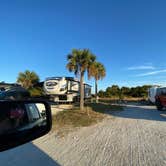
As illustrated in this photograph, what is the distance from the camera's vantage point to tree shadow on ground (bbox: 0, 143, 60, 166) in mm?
6582

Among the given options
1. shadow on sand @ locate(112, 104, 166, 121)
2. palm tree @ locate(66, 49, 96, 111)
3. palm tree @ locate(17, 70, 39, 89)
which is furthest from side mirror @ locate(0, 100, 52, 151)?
palm tree @ locate(17, 70, 39, 89)

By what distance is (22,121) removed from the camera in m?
2.46

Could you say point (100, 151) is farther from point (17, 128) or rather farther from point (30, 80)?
point (30, 80)

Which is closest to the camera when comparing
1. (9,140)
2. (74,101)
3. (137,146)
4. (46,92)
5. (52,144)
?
(9,140)

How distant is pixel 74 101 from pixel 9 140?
108 ft

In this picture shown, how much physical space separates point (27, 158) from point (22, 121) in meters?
5.03

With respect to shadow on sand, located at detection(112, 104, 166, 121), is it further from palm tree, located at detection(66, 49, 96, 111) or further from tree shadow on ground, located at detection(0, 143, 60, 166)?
tree shadow on ground, located at detection(0, 143, 60, 166)

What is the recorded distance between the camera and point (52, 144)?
29.3 feet

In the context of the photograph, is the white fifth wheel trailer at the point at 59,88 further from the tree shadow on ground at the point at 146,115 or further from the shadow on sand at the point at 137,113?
the tree shadow on ground at the point at 146,115

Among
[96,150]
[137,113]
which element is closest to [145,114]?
[137,113]

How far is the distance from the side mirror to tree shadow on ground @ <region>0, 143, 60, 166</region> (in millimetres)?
3957

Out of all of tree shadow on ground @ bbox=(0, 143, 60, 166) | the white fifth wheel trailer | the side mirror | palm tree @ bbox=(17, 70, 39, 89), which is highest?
palm tree @ bbox=(17, 70, 39, 89)

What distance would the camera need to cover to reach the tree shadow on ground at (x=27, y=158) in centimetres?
658

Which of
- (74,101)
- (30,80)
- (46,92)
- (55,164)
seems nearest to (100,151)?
(55,164)
